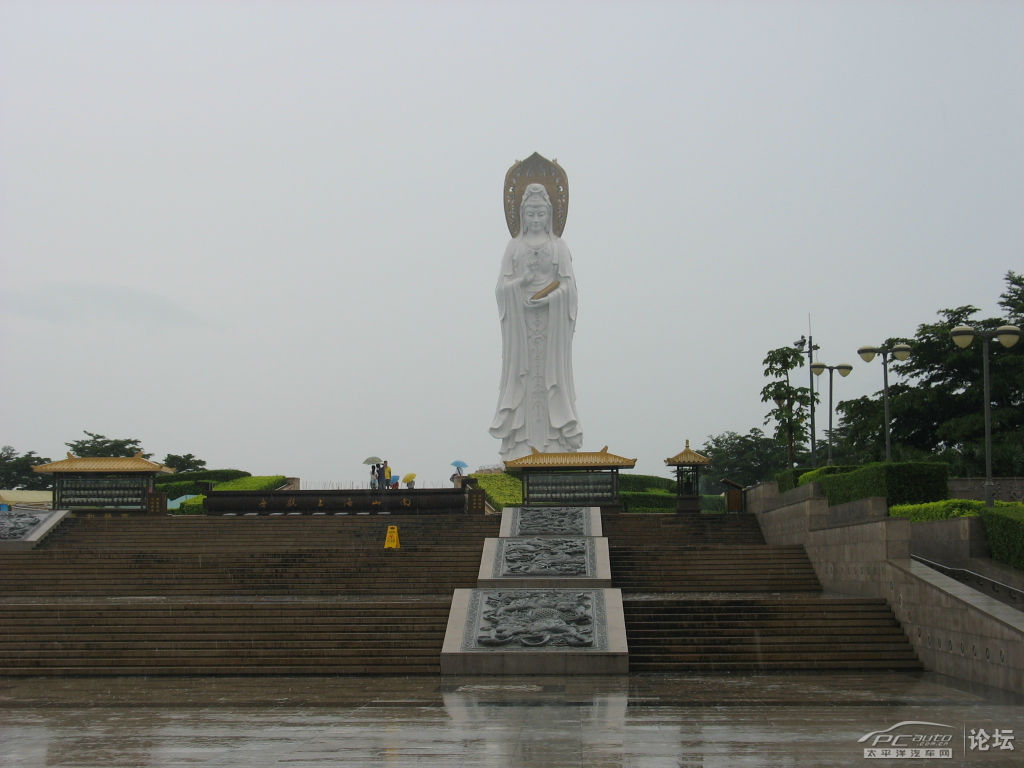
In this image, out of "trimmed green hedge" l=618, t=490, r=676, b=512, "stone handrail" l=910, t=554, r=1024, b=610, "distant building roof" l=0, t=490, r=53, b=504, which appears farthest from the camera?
"distant building roof" l=0, t=490, r=53, b=504

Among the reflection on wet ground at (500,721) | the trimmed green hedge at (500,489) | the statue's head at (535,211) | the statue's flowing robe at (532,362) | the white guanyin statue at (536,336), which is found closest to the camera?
the reflection on wet ground at (500,721)

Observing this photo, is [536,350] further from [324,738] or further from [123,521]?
[324,738]

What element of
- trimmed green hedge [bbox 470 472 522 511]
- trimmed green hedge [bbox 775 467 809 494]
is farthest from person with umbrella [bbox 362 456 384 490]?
trimmed green hedge [bbox 775 467 809 494]


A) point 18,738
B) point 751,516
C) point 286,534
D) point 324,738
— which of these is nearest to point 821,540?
point 751,516

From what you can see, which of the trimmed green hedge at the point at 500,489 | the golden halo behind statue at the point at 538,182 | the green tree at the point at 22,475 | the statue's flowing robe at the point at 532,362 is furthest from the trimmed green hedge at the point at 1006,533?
the green tree at the point at 22,475

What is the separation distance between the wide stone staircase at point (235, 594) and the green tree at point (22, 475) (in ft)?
82.0

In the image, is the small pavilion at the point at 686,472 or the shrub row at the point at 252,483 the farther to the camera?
the shrub row at the point at 252,483

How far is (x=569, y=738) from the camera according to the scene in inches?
334

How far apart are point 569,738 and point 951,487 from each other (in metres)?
12.4

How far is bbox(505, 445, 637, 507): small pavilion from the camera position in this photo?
25.2m

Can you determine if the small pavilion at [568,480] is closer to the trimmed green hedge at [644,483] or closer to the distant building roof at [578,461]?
the distant building roof at [578,461]

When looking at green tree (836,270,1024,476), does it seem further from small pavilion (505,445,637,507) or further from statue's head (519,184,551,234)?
statue's head (519,184,551,234)

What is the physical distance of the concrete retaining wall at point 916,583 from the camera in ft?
37.0

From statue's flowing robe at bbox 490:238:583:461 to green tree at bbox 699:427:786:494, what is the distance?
14.4 m
